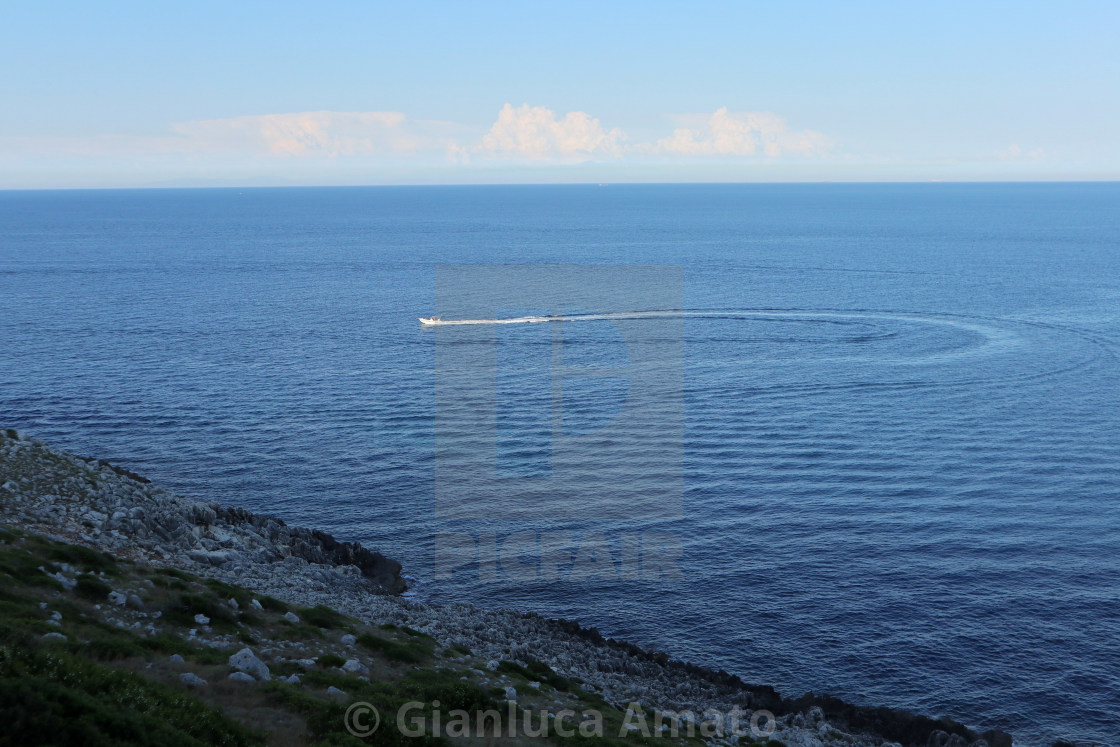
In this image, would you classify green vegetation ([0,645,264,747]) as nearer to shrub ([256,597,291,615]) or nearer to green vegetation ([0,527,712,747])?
green vegetation ([0,527,712,747])

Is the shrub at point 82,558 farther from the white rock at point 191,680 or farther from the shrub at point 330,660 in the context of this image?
the white rock at point 191,680

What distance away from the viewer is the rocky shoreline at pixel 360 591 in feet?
129

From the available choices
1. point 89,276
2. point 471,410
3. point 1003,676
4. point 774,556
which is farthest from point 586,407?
point 89,276

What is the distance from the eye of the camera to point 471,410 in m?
89.2

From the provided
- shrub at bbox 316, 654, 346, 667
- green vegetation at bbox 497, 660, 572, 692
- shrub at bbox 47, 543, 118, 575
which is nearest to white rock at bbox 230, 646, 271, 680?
shrub at bbox 316, 654, 346, 667

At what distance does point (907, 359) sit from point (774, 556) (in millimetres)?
63627

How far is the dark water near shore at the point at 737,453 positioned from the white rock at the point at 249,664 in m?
24.3

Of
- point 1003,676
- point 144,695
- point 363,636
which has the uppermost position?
point 144,695

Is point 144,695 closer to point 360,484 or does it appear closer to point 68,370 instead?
point 360,484

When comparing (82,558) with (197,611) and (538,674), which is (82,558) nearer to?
(197,611)

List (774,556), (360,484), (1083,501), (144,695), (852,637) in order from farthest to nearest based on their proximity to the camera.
Answer: 1. (360,484)
2. (1083,501)
3. (774,556)
4. (852,637)
5. (144,695)

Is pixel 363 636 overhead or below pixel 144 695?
below

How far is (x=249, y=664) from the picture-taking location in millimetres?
28188

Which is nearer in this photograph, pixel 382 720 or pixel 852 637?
pixel 382 720
